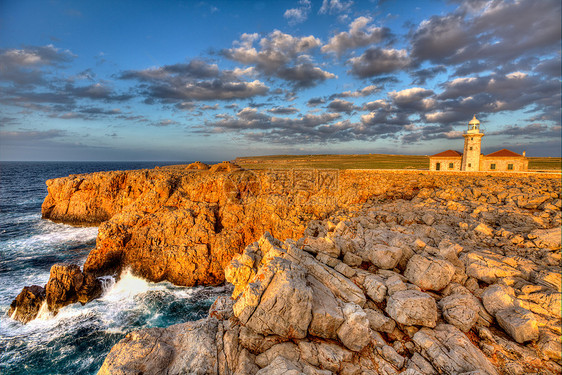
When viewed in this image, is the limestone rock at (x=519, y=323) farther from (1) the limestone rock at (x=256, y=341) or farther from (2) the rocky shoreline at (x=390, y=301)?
(1) the limestone rock at (x=256, y=341)

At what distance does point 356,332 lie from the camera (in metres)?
6.54

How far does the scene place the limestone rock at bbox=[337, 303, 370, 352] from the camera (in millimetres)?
6531

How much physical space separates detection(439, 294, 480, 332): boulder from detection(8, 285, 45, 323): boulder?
2369 cm

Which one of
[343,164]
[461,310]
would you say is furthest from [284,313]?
[343,164]

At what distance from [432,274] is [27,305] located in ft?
79.5

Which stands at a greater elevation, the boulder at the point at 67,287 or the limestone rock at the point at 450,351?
the limestone rock at the point at 450,351

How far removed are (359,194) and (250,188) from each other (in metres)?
12.2

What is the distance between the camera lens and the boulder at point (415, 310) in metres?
7.09

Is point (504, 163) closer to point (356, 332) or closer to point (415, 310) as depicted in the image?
point (415, 310)

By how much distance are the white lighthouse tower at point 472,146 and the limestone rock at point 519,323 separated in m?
28.5

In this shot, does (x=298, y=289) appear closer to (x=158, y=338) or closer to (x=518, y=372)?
(x=158, y=338)

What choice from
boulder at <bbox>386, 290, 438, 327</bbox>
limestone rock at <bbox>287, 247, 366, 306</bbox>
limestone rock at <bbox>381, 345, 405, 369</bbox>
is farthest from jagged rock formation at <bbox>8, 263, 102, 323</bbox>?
boulder at <bbox>386, 290, 438, 327</bbox>

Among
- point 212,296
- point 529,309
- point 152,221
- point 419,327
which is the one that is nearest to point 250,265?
point 419,327

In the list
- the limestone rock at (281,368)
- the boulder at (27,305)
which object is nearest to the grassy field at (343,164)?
the boulder at (27,305)
